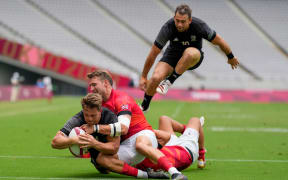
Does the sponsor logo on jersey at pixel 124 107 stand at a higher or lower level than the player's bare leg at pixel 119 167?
higher

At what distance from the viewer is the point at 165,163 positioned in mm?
6016

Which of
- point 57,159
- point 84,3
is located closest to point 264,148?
point 57,159

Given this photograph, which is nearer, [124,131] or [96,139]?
[124,131]

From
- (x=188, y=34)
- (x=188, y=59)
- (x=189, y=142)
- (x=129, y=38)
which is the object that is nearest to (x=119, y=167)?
(x=189, y=142)

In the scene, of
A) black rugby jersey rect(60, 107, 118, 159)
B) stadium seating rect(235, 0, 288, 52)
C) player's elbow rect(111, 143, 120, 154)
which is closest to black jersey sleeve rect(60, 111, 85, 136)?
black rugby jersey rect(60, 107, 118, 159)

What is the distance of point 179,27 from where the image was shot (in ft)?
27.3

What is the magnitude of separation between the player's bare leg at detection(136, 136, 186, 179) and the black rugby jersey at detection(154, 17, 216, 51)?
8.10 feet

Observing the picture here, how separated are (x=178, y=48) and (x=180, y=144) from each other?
8.73ft

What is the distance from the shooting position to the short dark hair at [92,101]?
19.6 feet

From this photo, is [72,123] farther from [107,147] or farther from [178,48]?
[178,48]

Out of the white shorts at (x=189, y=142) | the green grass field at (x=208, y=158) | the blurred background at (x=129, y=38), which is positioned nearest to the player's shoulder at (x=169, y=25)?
the white shorts at (x=189, y=142)

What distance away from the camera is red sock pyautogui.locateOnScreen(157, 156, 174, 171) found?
5983 mm

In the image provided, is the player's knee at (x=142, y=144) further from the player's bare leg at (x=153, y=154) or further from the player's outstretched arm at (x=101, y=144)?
the player's outstretched arm at (x=101, y=144)

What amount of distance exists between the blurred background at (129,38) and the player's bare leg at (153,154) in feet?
115
